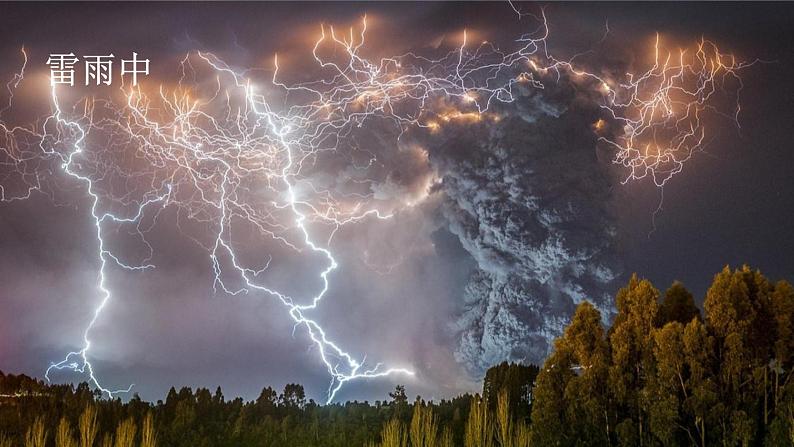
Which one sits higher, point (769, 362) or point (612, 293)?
point (612, 293)

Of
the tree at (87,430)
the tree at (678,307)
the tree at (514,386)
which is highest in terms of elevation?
the tree at (678,307)

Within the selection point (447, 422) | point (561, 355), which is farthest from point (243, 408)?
point (561, 355)

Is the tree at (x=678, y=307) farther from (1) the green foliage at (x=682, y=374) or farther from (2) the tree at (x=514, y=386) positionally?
(2) the tree at (x=514, y=386)

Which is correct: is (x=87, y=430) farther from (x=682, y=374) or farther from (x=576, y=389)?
(x=682, y=374)

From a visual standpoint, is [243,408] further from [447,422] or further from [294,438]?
[447,422]

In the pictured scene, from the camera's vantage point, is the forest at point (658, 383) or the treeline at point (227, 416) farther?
the treeline at point (227, 416)

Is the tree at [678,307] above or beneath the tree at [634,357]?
above

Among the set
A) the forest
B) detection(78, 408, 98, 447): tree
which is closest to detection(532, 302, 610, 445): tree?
the forest

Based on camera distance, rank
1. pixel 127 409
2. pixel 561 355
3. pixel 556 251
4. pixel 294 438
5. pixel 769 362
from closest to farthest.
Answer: pixel 769 362 → pixel 561 355 → pixel 294 438 → pixel 127 409 → pixel 556 251

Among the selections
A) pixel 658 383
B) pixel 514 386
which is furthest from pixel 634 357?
pixel 514 386

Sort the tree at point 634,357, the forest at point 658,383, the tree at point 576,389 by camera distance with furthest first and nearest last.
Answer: the tree at point 576,389 < the tree at point 634,357 < the forest at point 658,383

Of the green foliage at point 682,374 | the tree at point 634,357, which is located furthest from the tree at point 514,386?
the tree at point 634,357
